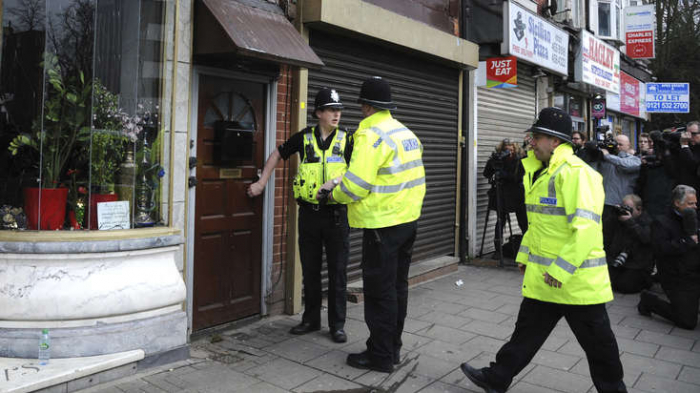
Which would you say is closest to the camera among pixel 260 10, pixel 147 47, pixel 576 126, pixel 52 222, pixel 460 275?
pixel 52 222

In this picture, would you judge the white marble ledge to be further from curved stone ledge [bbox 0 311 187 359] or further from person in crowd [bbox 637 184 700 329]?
person in crowd [bbox 637 184 700 329]

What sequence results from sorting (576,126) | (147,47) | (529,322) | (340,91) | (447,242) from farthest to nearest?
(576,126) → (447,242) → (340,91) → (147,47) → (529,322)

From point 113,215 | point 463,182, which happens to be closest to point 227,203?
point 113,215

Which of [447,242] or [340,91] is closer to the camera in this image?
[340,91]

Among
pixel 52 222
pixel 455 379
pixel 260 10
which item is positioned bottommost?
pixel 455 379

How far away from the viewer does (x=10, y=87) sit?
13.4ft

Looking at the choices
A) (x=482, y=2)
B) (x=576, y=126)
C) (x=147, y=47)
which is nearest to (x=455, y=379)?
(x=147, y=47)

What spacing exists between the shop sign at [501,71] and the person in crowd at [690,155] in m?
2.84

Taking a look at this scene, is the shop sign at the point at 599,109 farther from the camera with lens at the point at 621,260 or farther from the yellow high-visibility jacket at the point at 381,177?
the yellow high-visibility jacket at the point at 381,177

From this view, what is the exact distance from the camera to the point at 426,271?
7.79m

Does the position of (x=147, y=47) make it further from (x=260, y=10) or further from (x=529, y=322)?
(x=529, y=322)

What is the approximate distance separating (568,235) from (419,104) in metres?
5.10

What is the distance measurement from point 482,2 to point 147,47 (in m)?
6.48

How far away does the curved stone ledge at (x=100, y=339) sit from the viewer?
3.77 meters
